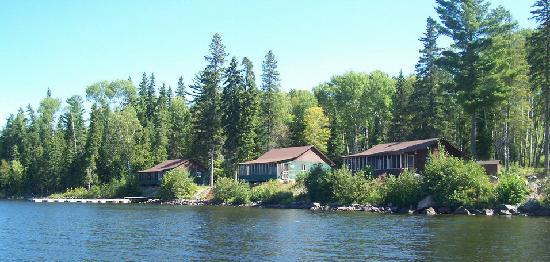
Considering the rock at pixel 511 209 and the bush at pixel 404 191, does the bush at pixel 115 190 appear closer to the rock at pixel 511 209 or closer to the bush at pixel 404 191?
the bush at pixel 404 191

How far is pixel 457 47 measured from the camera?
59.0 metres

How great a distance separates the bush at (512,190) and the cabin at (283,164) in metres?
31.0

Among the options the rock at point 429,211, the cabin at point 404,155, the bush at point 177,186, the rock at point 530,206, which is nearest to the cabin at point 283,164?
the bush at point 177,186

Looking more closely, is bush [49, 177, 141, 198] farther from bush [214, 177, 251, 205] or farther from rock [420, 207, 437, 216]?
rock [420, 207, 437, 216]

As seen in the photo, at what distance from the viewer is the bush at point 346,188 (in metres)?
58.0

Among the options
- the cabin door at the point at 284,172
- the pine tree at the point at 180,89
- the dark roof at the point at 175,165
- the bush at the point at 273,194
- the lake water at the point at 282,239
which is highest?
the pine tree at the point at 180,89

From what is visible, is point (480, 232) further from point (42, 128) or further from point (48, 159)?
point (42, 128)

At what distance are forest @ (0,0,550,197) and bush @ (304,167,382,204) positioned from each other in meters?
11.7

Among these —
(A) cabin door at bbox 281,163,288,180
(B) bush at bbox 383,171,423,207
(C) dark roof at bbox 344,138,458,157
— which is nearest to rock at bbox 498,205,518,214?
(B) bush at bbox 383,171,423,207

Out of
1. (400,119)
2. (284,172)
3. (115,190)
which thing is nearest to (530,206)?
(284,172)

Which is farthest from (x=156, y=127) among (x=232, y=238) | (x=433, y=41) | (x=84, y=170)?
(x=232, y=238)

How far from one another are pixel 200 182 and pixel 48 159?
36.6m

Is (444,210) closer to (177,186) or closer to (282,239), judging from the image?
(282,239)

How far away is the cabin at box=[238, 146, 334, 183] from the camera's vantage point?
77.5m
